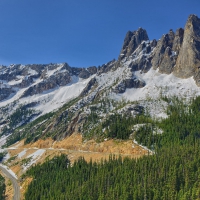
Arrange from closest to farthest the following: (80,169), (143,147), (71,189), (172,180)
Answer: (172,180)
(71,189)
(80,169)
(143,147)

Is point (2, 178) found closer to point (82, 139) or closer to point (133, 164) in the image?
point (82, 139)

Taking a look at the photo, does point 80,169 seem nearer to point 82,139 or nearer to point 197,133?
point 82,139

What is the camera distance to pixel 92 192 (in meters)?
97.8

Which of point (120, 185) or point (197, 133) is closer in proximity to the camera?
point (120, 185)

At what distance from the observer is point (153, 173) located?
325 feet

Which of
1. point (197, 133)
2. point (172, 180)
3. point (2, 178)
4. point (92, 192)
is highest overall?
point (197, 133)

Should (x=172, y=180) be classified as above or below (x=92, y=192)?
above

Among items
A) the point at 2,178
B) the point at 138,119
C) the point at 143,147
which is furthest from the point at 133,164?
the point at 2,178

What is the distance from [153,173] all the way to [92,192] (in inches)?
1053

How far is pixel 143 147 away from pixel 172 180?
59.1 m

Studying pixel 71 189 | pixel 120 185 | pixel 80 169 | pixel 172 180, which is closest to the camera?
pixel 172 180

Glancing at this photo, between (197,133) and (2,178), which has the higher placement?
(197,133)

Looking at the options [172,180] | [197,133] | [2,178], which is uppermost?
[197,133]

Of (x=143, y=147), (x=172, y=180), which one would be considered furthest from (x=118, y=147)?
(x=172, y=180)
